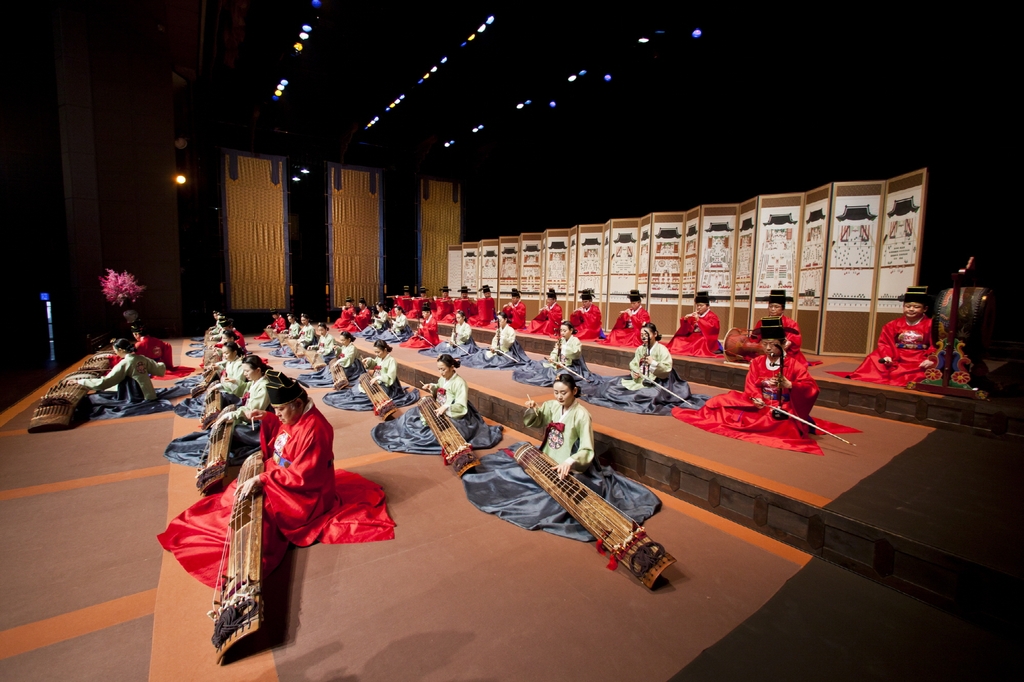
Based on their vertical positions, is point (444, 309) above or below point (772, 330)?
below

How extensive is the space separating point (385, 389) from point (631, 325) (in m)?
4.83

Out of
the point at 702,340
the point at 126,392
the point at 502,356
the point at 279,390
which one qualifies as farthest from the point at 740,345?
the point at 126,392

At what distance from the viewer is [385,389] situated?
5.80 metres

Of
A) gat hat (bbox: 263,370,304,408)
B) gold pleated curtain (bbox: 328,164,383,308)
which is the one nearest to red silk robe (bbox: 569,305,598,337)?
gat hat (bbox: 263,370,304,408)

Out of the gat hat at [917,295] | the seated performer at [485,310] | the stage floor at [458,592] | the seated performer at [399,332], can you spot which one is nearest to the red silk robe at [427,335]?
the seated performer at [399,332]

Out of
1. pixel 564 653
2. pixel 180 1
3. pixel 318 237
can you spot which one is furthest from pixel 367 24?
pixel 564 653

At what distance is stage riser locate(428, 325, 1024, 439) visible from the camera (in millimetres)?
3848

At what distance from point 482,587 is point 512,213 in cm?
1308

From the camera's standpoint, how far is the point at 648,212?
9.90m

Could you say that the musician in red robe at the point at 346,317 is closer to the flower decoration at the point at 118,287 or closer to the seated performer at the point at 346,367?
the flower decoration at the point at 118,287

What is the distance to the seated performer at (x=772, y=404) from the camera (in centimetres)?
376

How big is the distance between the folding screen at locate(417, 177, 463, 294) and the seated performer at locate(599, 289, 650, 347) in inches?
373

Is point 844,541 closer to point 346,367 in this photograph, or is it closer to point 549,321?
point 346,367

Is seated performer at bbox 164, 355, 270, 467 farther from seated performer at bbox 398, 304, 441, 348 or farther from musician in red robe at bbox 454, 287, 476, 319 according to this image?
musician in red robe at bbox 454, 287, 476, 319
